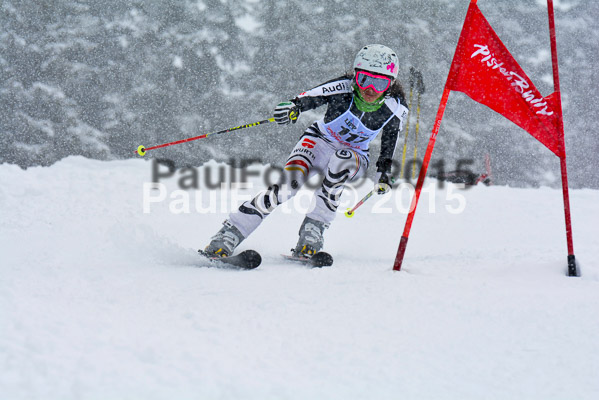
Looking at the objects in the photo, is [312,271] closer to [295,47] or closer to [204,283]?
[204,283]

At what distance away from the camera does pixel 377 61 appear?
4035 millimetres

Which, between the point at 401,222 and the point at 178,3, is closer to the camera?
the point at 401,222

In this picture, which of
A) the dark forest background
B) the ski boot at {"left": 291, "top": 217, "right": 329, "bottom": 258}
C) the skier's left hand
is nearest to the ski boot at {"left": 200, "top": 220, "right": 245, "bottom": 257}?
the ski boot at {"left": 291, "top": 217, "right": 329, "bottom": 258}

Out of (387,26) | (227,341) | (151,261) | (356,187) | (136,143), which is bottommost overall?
(227,341)

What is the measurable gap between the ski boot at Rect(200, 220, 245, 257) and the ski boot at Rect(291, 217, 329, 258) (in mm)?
544

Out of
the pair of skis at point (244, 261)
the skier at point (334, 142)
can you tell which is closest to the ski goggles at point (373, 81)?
the skier at point (334, 142)

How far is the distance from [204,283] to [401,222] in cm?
455

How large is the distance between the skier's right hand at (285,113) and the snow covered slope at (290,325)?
1.17 m

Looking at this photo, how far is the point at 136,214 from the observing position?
692 centimetres

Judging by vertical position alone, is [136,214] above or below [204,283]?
above

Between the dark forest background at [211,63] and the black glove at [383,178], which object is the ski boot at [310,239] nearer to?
the black glove at [383,178]

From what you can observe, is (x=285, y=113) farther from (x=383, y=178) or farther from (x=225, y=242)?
(x=225, y=242)

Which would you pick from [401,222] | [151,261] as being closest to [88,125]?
[401,222]

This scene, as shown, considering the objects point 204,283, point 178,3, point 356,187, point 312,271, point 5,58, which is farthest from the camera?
point 178,3
